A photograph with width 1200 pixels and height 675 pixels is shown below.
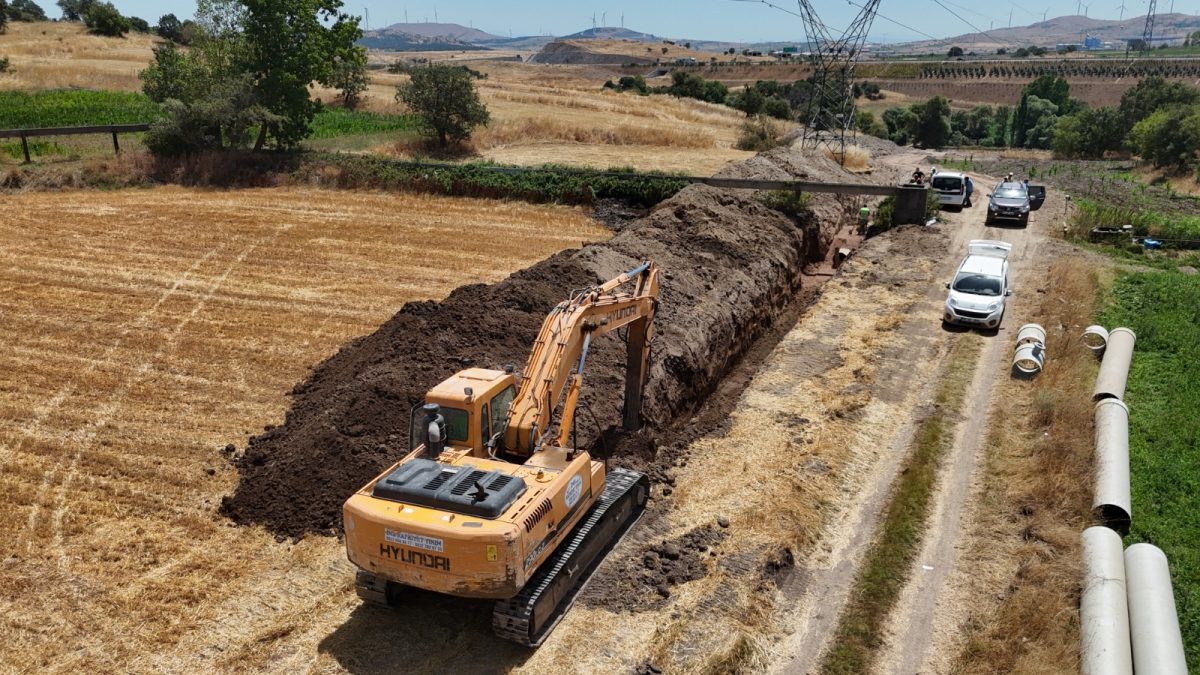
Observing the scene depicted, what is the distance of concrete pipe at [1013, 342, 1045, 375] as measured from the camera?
68.0 ft

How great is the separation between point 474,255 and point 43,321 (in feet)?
42.4

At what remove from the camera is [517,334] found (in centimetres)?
1936

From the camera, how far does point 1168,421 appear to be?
18.2m

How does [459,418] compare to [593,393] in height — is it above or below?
above

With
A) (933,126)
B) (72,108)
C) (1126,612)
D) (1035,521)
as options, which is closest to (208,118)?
(72,108)

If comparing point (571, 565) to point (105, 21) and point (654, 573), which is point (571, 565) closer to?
point (654, 573)

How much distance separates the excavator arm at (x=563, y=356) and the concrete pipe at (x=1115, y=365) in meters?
10.4

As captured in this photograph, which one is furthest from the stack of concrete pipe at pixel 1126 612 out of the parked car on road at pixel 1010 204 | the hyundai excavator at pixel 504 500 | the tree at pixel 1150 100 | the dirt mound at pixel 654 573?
the tree at pixel 1150 100

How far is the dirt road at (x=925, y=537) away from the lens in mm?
11820

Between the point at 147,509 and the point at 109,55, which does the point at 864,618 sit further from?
the point at 109,55

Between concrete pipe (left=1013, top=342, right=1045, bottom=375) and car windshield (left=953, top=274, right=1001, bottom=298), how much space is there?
10.8 ft

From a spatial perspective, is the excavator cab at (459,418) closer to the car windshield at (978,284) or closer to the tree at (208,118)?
the car windshield at (978,284)

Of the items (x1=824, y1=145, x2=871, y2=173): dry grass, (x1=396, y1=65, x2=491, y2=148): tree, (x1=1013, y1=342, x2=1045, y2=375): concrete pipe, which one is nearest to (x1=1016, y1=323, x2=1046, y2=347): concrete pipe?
(x1=1013, y1=342, x2=1045, y2=375): concrete pipe

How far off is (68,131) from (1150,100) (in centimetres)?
6918
